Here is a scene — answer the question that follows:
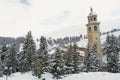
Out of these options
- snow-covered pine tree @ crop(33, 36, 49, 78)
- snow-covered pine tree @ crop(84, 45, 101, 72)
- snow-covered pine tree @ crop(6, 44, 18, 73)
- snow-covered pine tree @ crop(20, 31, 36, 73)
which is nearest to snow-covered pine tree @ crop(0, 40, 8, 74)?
snow-covered pine tree @ crop(6, 44, 18, 73)

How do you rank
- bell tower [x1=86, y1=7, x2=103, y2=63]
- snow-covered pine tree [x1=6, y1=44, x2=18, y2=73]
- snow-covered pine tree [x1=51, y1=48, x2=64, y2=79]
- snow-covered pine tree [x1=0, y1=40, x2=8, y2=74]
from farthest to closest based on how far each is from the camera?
bell tower [x1=86, y1=7, x2=103, y2=63] → snow-covered pine tree [x1=0, y1=40, x2=8, y2=74] → snow-covered pine tree [x1=6, y1=44, x2=18, y2=73] → snow-covered pine tree [x1=51, y1=48, x2=64, y2=79]

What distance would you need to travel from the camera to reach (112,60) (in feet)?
198

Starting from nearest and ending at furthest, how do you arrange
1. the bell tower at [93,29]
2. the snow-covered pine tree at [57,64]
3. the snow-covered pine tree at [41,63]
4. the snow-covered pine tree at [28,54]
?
the snow-covered pine tree at [57,64] < the snow-covered pine tree at [41,63] < the snow-covered pine tree at [28,54] < the bell tower at [93,29]

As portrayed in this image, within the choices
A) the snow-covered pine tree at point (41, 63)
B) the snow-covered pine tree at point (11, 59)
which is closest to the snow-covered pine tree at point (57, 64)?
the snow-covered pine tree at point (41, 63)

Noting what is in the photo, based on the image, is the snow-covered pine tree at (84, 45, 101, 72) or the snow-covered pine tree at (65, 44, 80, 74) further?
the snow-covered pine tree at (65, 44, 80, 74)

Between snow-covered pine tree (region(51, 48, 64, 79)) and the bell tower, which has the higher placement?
the bell tower

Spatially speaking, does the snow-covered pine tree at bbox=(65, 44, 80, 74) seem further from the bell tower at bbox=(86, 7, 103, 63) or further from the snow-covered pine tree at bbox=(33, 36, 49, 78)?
the bell tower at bbox=(86, 7, 103, 63)

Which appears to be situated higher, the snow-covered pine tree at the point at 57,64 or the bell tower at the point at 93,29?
the bell tower at the point at 93,29

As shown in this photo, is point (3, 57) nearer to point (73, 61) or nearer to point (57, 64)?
point (73, 61)

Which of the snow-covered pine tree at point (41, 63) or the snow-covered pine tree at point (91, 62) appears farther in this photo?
the snow-covered pine tree at point (91, 62)

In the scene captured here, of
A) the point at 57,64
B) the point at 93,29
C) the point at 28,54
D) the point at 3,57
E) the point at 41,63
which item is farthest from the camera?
the point at 93,29

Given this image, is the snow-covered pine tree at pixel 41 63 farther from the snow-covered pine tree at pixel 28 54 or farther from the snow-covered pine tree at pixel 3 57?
the snow-covered pine tree at pixel 3 57

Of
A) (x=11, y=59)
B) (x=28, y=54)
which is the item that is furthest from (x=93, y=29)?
(x=11, y=59)

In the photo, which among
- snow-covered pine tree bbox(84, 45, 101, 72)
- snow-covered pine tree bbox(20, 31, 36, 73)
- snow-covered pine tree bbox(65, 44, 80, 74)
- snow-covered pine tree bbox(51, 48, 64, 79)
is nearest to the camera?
snow-covered pine tree bbox(51, 48, 64, 79)
